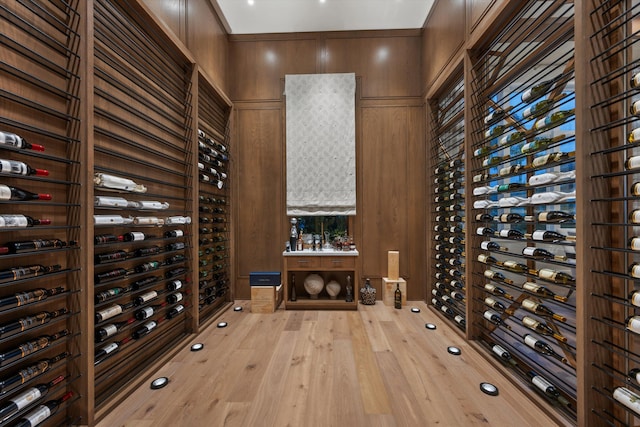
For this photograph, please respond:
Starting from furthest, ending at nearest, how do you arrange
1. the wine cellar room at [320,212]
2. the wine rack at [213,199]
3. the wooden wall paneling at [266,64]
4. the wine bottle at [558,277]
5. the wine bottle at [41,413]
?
1. the wooden wall paneling at [266,64]
2. the wine rack at [213,199]
3. the wine bottle at [558,277]
4. the wine cellar room at [320,212]
5. the wine bottle at [41,413]

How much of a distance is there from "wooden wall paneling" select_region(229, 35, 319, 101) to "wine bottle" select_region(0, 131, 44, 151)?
308 cm

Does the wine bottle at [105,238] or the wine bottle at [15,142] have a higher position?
the wine bottle at [15,142]

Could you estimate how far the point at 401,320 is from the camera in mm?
3221

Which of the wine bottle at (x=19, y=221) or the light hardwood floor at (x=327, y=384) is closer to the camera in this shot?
the wine bottle at (x=19, y=221)

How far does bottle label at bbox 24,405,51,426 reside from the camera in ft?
4.29

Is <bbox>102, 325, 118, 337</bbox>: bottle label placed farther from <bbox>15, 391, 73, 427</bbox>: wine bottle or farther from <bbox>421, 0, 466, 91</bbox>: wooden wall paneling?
<bbox>421, 0, 466, 91</bbox>: wooden wall paneling

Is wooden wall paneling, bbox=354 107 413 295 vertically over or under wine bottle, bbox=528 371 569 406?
over

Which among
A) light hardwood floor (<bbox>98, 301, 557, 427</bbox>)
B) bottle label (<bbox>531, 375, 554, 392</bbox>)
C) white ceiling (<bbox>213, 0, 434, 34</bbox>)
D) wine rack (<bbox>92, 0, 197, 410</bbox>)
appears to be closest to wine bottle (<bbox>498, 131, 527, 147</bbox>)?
bottle label (<bbox>531, 375, 554, 392</bbox>)

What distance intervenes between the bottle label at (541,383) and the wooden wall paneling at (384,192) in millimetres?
2174

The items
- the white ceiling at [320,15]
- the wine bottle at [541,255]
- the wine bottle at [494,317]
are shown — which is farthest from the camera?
the white ceiling at [320,15]

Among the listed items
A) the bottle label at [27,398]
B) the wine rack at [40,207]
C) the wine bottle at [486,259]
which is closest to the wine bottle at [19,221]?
the wine rack at [40,207]

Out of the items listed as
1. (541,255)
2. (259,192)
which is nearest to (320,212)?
(259,192)

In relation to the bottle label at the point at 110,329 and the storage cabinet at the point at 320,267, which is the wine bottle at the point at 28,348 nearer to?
the bottle label at the point at 110,329

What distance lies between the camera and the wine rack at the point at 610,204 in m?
1.35
